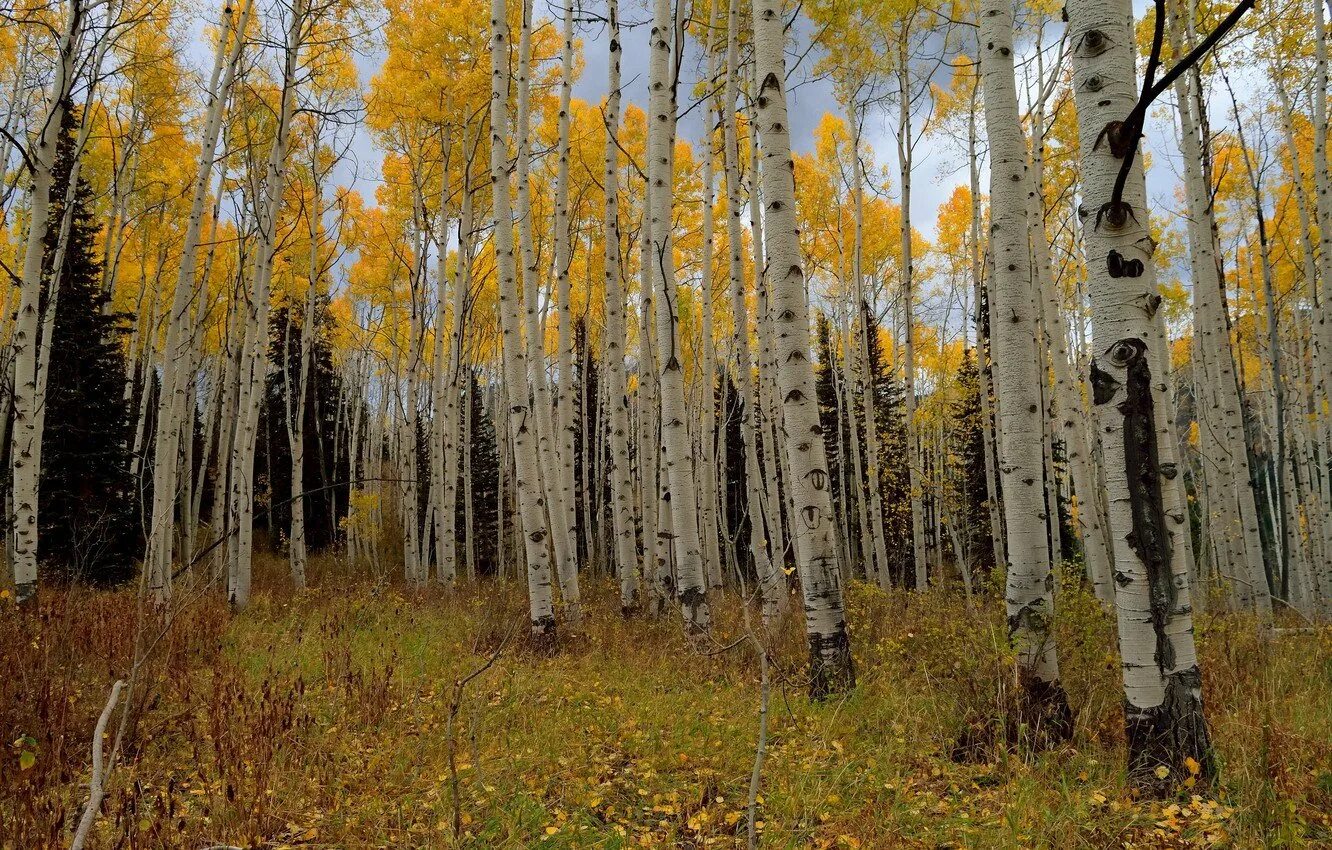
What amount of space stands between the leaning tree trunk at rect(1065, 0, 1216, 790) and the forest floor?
295 millimetres

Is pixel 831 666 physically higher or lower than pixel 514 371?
lower

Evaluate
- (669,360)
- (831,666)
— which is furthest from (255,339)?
(831,666)

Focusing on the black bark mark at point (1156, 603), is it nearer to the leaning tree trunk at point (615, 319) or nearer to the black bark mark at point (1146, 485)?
the black bark mark at point (1146, 485)

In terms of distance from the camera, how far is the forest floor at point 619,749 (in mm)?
2352

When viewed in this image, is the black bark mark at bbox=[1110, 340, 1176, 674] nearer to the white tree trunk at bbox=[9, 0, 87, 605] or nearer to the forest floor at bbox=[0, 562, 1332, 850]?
the forest floor at bbox=[0, 562, 1332, 850]

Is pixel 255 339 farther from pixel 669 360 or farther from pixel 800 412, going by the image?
pixel 800 412

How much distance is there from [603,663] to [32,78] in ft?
44.1

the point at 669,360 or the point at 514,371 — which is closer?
the point at 669,360

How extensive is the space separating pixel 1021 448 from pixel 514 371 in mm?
3952

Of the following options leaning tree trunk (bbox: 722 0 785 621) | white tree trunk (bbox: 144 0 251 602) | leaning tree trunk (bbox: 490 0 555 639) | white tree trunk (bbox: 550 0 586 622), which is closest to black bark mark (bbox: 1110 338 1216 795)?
leaning tree trunk (bbox: 722 0 785 621)

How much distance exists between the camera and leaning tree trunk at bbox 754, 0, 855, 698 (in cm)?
373

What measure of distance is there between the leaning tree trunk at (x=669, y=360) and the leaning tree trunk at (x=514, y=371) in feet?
3.75

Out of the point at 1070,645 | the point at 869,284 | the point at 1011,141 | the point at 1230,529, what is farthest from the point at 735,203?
the point at 869,284

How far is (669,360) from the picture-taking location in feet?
16.6
